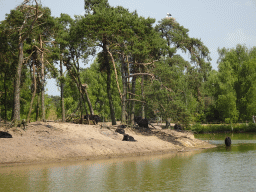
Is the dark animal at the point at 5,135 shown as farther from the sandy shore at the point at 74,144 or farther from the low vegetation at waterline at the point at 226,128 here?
the low vegetation at waterline at the point at 226,128

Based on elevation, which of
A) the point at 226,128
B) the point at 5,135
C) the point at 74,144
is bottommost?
the point at 226,128

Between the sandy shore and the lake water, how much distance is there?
2.07 metres

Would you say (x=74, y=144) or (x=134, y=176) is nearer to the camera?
(x=134, y=176)

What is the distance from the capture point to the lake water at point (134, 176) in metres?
15.1

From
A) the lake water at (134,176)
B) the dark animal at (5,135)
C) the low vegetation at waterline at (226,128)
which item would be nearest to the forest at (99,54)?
the dark animal at (5,135)

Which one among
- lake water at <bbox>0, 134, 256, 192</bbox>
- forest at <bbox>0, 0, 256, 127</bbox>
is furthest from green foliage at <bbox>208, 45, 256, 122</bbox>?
lake water at <bbox>0, 134, 256, 192</bbox>

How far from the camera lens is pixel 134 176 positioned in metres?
18.0

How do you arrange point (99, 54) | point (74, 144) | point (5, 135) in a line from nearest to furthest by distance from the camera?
point (5, 135)
point (74, 144)
point (99, 54)

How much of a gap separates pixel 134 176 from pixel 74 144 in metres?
10.4

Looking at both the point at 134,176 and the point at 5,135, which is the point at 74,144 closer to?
the point at 5,135

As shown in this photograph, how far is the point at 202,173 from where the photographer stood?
18.8m

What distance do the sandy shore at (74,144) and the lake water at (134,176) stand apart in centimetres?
207

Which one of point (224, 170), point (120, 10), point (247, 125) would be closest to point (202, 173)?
point (224, 170)

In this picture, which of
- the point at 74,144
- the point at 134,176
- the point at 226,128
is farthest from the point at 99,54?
the point at 226,128
